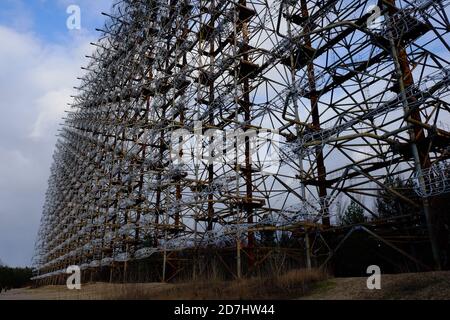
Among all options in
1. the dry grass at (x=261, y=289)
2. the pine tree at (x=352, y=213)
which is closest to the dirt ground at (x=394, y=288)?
the dry grass at (x=261, y=289)

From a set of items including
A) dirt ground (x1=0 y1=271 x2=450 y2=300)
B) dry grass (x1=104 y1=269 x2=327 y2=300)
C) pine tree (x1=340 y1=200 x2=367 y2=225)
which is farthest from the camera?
pine tree (x1=340 y1=200 x2=367 y2=225)

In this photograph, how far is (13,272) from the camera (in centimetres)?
7512

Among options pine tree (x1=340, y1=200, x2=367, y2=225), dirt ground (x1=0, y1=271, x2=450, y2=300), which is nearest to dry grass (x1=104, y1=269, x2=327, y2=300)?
dirt ground (x1=0, y1=271, x2=450, y2=300)

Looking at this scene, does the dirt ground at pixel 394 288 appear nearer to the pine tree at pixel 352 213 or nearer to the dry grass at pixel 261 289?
the dry grass at pixel 261 289

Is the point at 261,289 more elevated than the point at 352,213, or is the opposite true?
the point at 352,213

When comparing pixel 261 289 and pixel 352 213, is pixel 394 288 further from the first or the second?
pixel 352 213

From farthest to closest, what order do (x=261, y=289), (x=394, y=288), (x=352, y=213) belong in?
(x=352, y=213), (x=261, y=289), (x=394, y=288)

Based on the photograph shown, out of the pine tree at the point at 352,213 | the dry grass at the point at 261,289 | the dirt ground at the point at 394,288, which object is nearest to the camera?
the dirt ground at the point at 394,288

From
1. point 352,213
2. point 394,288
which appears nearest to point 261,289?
point 394,288

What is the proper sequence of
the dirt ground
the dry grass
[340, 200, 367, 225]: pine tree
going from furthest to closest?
[340, 200, 367, 225]: pine tree < the dry grass < the dirt ground

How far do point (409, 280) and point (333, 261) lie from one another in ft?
21.7

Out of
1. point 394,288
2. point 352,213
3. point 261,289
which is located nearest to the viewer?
point 394,288

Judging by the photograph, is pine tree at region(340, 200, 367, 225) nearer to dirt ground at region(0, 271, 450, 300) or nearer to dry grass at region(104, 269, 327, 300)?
dry grass at region(104, 269, 327, 300)
